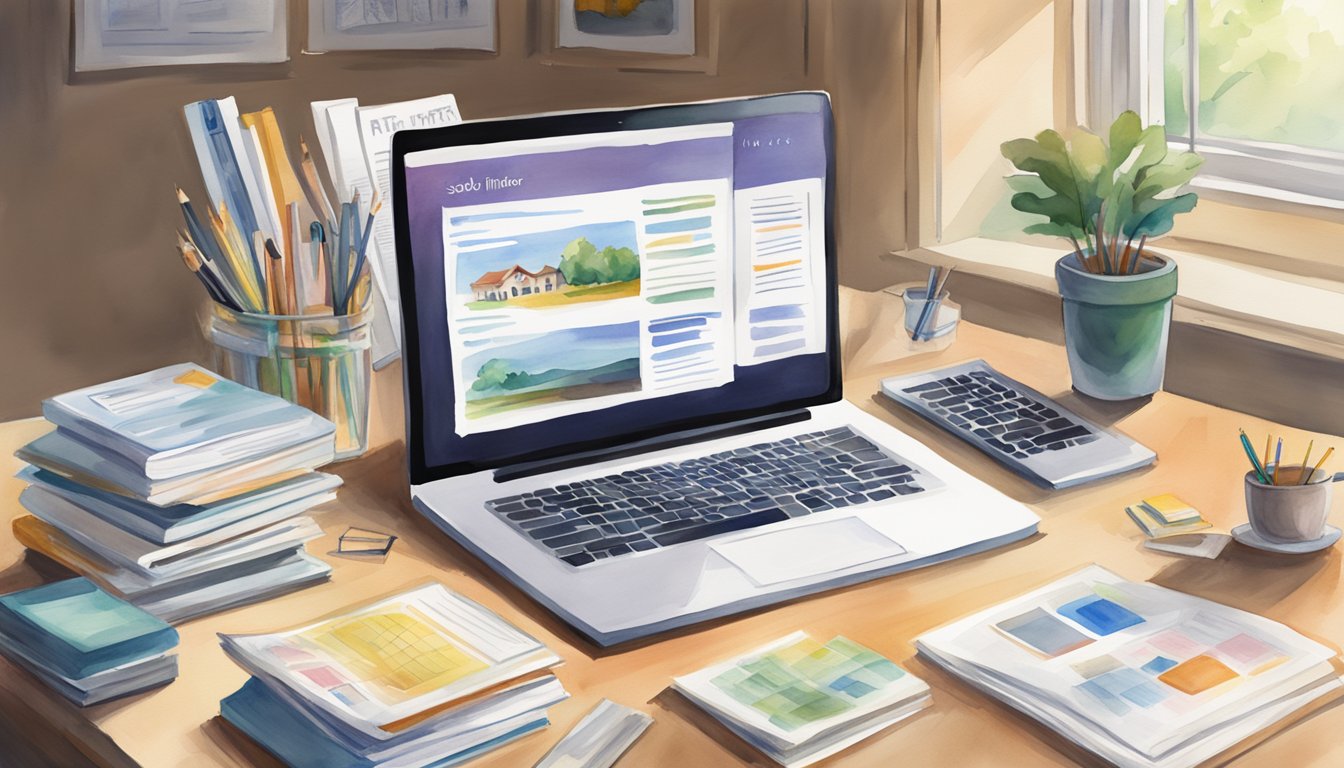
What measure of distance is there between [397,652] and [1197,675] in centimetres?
54

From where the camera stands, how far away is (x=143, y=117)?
4.88 ft

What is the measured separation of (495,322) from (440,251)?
8 cm

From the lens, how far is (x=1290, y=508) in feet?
3.57

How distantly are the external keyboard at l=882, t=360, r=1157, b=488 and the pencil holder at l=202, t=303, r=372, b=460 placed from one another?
58 centimetres

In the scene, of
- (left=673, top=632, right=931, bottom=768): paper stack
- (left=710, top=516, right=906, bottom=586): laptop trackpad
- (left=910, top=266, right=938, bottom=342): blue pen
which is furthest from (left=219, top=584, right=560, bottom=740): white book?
(left=910, top=266, right=938, bottom=342): blue pen

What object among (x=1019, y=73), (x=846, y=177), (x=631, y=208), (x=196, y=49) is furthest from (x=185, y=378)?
(x=1019, y=73)

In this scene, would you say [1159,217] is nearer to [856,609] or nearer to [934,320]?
[934,320]

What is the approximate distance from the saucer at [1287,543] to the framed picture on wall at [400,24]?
1.08 meters

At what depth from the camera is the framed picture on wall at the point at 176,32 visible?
1.43m

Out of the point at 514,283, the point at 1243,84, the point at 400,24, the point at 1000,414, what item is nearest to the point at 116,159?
the point at 400,24

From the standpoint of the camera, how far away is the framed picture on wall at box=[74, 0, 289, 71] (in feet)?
4.69

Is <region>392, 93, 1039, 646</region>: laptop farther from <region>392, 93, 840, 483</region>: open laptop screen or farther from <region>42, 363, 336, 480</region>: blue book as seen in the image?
<region>42, 363, 336, 480</region>: blue book

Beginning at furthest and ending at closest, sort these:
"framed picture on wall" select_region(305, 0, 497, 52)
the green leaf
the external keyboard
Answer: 1. "framed picture on wall" select_region(305, 0, 497, 52)
2. the green leaf
3. the external keyboard

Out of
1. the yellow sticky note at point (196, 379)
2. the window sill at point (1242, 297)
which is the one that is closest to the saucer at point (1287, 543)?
the window sill at point (1242, 297)
